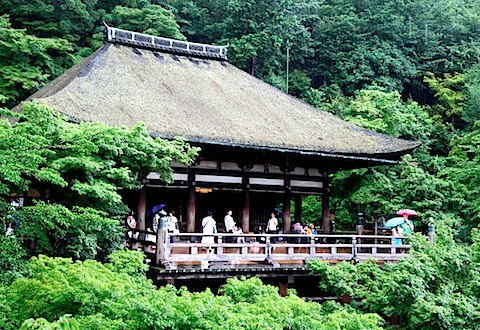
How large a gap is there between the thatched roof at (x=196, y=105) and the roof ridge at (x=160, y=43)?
23 centimetres

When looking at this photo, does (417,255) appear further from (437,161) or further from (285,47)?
(285,47)

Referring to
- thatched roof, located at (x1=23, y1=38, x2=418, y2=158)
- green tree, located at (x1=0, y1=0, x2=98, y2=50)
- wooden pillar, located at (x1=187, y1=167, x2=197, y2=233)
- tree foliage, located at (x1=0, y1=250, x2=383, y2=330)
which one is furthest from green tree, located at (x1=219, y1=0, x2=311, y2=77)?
tree foliage, located at (x1=0, y1=250, x2=383, y2=330)

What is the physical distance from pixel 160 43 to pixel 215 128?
6367 mm

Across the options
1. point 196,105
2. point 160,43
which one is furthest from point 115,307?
point 160,43

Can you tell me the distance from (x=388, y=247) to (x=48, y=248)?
889cm

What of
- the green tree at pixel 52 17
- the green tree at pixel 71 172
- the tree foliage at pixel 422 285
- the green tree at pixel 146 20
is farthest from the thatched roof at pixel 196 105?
the green tree at pixel 52 17

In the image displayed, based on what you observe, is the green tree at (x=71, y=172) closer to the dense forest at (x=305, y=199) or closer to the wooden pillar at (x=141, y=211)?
the dense forest at (x=305, y=199)

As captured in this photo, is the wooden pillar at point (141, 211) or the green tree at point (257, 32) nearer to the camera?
the wooden pillar at point (141, 211)

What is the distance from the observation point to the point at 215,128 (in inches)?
594

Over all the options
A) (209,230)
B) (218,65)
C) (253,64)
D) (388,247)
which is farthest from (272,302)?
(253,64)

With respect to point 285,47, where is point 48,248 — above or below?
below

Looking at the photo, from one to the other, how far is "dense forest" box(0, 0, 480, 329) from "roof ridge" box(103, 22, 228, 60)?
6.36 m

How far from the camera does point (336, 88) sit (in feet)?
112

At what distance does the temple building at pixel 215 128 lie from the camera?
1462cm
